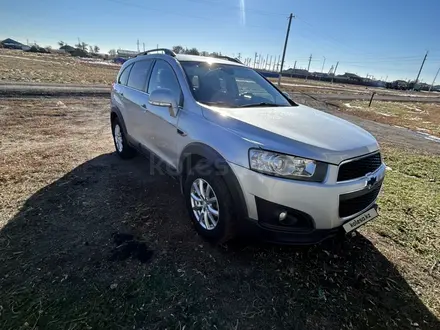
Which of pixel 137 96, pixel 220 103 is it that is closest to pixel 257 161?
pixel 220 103

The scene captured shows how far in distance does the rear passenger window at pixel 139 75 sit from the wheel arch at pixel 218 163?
66.8 inches

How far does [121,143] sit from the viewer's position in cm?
469

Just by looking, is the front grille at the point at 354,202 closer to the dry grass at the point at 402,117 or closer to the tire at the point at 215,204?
the tire at the point at 215,204

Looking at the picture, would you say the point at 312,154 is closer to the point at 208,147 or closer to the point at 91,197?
the point at 208,147

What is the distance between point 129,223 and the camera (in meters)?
2.92

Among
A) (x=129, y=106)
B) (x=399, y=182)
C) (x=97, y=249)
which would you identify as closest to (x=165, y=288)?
(x=97, y=249)

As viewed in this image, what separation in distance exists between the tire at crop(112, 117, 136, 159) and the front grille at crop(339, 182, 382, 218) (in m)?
3.53

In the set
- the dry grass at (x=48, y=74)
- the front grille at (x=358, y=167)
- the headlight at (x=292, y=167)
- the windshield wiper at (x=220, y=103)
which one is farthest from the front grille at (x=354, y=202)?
the dry grass at (x=48, y=74)

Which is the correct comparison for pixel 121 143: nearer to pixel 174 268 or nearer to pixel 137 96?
pixel 137 96

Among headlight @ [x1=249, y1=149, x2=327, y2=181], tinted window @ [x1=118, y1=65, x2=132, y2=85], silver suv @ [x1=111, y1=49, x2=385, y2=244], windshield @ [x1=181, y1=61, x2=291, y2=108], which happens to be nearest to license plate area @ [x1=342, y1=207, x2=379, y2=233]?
silver suv @ [x1=111, y1=49, x2=385, y2=244]

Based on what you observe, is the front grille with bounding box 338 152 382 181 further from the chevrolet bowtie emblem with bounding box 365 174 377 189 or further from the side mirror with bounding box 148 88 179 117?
the side mirror with bounding box 148 88 179 117

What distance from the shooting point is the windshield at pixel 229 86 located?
2910mm

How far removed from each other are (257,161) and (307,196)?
0.47 m

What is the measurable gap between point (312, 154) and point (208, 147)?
0.92 metres
